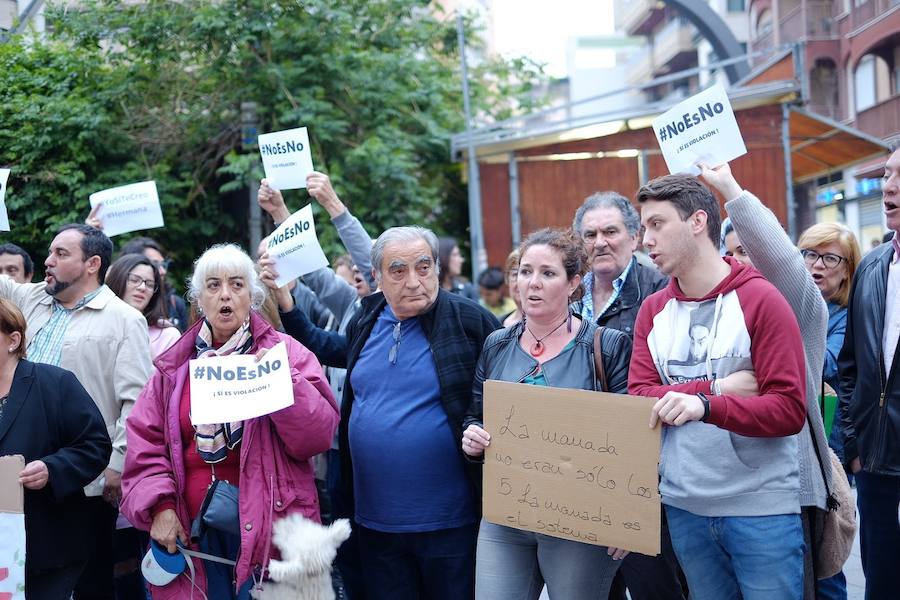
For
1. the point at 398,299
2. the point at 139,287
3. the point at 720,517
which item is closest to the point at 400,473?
the point at 398,299

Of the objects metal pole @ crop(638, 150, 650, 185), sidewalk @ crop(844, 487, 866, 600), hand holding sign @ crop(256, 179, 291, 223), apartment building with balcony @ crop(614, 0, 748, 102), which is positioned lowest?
sidewalk @ crop(844, 487, 866, 600)

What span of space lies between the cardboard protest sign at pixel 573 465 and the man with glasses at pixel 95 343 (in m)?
2.09

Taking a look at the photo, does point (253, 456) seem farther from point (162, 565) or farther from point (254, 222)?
point (254, 222)

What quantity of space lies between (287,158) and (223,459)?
218cm

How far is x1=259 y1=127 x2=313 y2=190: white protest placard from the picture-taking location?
535 centimetres

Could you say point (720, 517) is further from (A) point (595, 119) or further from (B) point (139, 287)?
(A) point (595, 119)

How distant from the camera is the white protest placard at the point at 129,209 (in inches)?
241

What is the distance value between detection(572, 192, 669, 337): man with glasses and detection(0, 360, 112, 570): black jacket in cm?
234

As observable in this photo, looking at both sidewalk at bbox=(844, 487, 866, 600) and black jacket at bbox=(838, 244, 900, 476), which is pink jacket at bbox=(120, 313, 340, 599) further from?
sidewalk at bbox=(844, 487, 866, 600)

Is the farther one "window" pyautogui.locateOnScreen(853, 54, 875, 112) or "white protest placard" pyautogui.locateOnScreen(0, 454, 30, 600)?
"window" pyautogui.locateOnScreen(853, 54, 875, 112)

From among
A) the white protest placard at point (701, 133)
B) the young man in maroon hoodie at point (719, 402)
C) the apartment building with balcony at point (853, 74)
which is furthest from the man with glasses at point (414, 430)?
the apartment building with balcony at point (853, 74)

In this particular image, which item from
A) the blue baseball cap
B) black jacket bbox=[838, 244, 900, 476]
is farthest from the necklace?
the blue baseball cap

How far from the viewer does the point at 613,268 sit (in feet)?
14.4

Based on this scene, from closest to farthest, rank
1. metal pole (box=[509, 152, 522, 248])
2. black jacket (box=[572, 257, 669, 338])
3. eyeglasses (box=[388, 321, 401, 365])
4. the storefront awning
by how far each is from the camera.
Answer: eyeglasses (box=[388, 321, 401, 365])
black jacket (box=[572, 257, 669, 338])
metal pole (box=[509, 152, 522, 248])
the storefront awning
